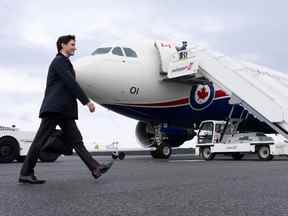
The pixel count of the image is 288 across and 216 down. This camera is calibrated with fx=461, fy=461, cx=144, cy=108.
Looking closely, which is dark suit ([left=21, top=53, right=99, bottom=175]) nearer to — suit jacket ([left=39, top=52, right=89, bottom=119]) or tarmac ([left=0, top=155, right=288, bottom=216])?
suit jacket ([left=39, top=52, right=89, bottom=119])

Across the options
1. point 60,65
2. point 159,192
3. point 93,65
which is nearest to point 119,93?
point 93,65

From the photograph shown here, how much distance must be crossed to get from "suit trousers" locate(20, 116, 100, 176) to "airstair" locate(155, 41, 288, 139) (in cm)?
823

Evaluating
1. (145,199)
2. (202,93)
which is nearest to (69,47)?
(145,199)

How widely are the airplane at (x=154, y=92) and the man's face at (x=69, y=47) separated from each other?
28.3 feet

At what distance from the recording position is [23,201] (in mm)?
3820

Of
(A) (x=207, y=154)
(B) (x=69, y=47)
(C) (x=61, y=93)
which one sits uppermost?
(B) (x=69, y=47)

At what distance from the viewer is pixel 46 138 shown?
17.9ft

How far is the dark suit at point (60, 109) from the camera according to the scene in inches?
212

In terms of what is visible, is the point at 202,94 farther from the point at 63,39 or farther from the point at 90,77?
the point at 63,39

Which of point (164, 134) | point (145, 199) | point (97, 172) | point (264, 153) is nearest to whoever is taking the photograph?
point (145, 199)

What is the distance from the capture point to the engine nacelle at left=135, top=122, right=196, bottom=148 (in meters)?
16.7

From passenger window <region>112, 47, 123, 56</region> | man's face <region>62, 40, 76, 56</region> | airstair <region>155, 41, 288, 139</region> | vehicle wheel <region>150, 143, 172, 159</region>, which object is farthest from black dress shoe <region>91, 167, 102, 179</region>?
vehicle wheel <region>150, 143, 172, 159</region>

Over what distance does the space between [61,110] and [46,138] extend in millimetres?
381

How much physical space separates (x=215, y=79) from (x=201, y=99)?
6.94 feet
